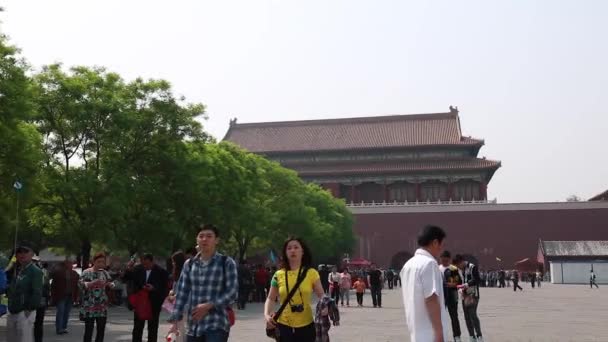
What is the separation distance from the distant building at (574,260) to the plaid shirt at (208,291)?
42.5 meters

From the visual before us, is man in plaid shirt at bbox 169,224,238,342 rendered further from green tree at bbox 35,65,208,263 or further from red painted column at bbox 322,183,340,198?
red painted column at bbox 322,183,340,198

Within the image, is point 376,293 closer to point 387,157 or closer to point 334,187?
point 334,187

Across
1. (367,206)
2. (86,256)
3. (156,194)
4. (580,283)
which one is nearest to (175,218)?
(156,194)

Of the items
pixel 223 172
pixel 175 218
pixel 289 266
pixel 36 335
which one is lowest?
pixel 36 335

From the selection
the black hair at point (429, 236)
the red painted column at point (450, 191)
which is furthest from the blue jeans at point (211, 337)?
the red painted column at point (450, 191)

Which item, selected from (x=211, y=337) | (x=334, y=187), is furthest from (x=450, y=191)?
(x=211, y=337)

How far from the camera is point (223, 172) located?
89.8 ft

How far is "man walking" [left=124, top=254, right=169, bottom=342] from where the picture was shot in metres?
8.52

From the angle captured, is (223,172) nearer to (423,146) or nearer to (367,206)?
(367,206)

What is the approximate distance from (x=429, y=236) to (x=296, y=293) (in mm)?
1304

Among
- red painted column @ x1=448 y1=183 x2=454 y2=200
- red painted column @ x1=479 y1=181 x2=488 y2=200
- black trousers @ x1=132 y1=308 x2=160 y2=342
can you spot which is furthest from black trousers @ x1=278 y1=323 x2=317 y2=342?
red painted column @ x1=479 y1=181 x2=488 y2=200

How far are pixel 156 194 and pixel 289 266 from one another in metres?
18.0

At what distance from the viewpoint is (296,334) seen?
18.1ft

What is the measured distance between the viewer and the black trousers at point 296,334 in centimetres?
552
